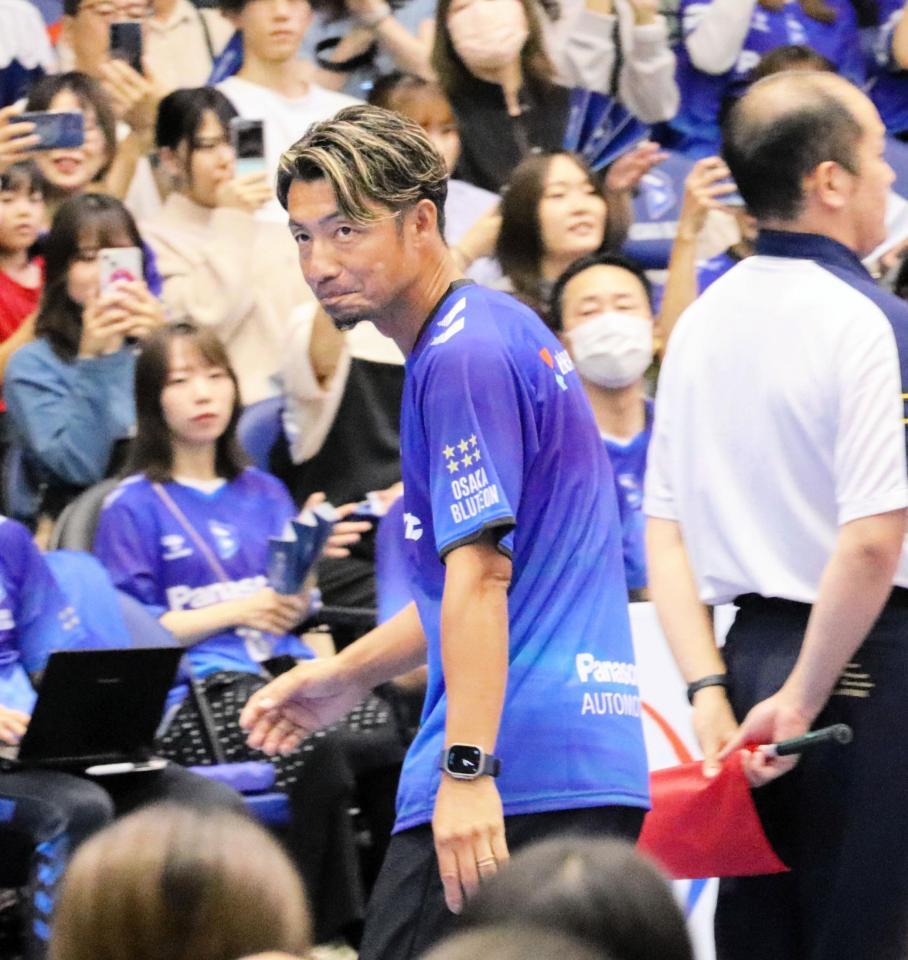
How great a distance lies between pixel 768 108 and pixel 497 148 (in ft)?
14.1

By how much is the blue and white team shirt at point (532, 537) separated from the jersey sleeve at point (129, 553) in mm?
2898

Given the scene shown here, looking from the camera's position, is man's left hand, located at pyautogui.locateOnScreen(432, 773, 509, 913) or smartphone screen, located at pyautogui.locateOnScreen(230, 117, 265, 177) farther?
smartphone screen, located at pyautogui.locateOnScreen(230, 117, 265, 177)

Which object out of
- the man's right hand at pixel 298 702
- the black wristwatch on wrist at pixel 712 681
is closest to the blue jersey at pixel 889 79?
the black wristwatch on wrist at pixel 712 681

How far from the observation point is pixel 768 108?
156 inches

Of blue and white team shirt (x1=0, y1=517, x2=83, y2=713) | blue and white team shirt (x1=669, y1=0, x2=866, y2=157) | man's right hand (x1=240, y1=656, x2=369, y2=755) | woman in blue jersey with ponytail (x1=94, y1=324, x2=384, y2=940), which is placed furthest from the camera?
blue and white team shirt (x1=669, y1=0, x2=866, y2=157)

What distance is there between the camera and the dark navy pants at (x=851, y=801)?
3.79 meters

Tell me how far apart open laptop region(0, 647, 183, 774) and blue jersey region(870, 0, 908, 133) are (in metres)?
5.46

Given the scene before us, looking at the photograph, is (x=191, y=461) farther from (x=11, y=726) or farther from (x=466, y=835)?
(x=466, y=835)

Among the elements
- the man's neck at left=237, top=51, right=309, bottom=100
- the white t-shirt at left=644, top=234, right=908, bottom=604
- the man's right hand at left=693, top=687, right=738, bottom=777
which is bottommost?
the man's right hand at left=693, top=687, right=738, bottom=777

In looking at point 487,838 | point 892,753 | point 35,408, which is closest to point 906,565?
point 892,753

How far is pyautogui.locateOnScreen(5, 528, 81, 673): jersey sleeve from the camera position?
5.64 meters

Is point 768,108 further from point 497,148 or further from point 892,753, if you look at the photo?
point 497,148

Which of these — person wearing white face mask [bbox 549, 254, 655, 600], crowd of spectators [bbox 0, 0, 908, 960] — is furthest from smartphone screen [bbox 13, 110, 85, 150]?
person wearing white face mask [bbox 549, 254, 655, 600]

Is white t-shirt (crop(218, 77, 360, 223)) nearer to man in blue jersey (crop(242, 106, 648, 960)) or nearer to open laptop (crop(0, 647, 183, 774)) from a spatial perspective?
open laptop (crop(0, 647, 183, 774))
